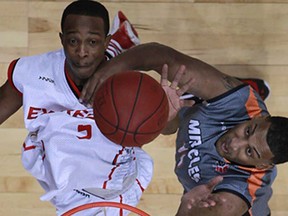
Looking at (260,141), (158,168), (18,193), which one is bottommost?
(18,193)

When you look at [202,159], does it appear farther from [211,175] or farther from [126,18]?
[126,18]

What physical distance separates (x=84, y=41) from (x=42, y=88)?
0.16 metres

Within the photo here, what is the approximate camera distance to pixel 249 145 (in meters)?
1.17

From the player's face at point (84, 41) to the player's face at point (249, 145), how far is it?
1.20 ft

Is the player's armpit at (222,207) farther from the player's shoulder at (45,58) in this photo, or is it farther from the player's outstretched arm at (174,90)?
the player's shoulder at (45,58)

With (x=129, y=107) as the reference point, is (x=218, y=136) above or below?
below

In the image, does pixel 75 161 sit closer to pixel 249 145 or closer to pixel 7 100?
pixel 7 100

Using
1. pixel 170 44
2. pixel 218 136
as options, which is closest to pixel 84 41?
pixel 218 136

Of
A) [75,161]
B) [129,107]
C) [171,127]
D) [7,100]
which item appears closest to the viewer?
[129,107]

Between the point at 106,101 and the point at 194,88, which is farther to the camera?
the point at 194,88

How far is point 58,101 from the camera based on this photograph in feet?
3.89

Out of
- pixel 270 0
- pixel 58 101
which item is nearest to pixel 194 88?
pixel 58 101

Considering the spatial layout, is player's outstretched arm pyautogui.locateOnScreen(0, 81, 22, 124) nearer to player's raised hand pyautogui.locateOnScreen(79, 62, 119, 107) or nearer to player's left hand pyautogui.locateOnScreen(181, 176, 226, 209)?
player's raised hand pyautogui.locateOnScreen(79, 62, 119, 107)

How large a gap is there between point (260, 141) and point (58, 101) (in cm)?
47
